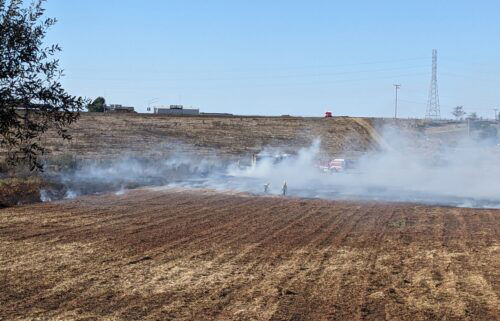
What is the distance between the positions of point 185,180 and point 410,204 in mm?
15291

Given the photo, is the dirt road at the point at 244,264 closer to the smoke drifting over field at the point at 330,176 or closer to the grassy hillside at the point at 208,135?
the smoke drifting over field at the point at 330,176

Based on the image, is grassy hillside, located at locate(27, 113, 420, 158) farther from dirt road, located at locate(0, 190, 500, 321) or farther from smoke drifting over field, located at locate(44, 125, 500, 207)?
dirt road, located at locate(0, 190, 500, 321)

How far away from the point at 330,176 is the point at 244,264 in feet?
107

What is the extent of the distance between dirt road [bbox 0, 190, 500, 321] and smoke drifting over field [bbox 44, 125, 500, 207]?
9.12 m

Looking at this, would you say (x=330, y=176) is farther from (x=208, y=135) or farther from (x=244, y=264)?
(x=244, y=264)

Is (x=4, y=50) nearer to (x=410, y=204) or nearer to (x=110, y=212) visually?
(x=110, y=212)

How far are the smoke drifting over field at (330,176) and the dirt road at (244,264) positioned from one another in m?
9.12

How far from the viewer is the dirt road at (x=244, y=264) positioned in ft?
36.5

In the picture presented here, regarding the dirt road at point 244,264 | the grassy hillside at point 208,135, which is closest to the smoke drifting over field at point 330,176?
the grassy hillside at point 208,135

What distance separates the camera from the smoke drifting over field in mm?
34344

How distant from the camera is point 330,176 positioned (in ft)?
154

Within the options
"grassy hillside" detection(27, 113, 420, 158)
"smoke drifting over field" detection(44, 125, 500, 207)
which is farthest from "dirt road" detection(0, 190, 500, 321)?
"grassy hillside" detection(27, 113, 420, 158)

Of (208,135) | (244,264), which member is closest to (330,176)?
(208,135)

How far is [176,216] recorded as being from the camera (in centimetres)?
2302
